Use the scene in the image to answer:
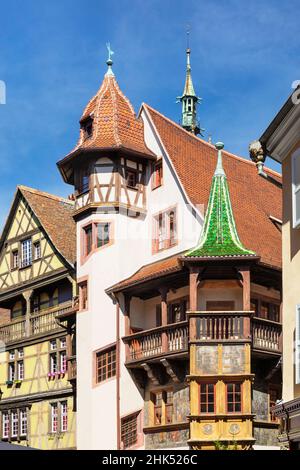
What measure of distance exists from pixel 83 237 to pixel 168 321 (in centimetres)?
450

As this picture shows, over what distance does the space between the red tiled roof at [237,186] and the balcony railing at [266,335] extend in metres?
1.70

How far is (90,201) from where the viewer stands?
3297 centimetres

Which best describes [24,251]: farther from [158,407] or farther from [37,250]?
[158,407]

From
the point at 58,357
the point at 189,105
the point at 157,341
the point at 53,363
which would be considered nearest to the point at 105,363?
the point at 157,341

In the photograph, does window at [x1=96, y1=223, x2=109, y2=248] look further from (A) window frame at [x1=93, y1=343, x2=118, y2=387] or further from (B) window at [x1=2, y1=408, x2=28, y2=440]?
(B) window at [x1=2, y1=408, x2=28, y2=440]

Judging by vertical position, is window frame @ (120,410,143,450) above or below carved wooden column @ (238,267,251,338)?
below

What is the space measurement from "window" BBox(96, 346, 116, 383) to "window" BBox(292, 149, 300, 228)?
1289 centimetres

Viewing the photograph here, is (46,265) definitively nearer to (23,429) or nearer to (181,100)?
(23,429)

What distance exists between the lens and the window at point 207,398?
28.4 metres

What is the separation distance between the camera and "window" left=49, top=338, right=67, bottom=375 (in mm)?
36438

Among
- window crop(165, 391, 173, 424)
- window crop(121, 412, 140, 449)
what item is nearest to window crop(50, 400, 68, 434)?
window crop(121, 412, 140, 449)

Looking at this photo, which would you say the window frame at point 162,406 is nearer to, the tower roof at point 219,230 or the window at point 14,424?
the tower roof at point 219,230

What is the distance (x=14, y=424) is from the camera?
38.8m
